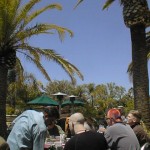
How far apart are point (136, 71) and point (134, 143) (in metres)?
8.50

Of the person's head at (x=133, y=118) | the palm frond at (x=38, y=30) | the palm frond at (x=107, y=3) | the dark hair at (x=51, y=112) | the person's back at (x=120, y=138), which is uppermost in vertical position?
the palm frond at (x=107, y=3)

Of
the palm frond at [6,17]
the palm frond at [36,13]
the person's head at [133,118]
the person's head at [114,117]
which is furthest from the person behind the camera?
the palm frond at [36,13]

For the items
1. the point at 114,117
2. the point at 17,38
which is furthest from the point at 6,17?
the point at 114,117

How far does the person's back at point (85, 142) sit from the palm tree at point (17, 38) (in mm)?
10423

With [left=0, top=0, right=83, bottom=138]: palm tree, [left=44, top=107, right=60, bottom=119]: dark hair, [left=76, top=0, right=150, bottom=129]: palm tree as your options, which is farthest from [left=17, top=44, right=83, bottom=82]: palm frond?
[left=44, top=107, right=60, bottom=119]: dark hair

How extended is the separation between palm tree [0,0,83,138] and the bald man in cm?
1038

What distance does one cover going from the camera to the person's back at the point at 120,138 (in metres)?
5.05

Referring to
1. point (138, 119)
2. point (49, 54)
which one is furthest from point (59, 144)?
point (49, 54)

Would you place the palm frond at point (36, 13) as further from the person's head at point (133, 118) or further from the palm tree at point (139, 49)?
the person's head at point (133, 118)

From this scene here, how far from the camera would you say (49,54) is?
17.5 meters

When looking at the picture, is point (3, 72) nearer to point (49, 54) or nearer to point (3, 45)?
point (3, 45)

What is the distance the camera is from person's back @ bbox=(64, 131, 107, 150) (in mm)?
4441

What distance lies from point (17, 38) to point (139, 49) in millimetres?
5408

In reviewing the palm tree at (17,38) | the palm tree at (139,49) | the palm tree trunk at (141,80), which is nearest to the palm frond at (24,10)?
the palm tree at (17,38)
